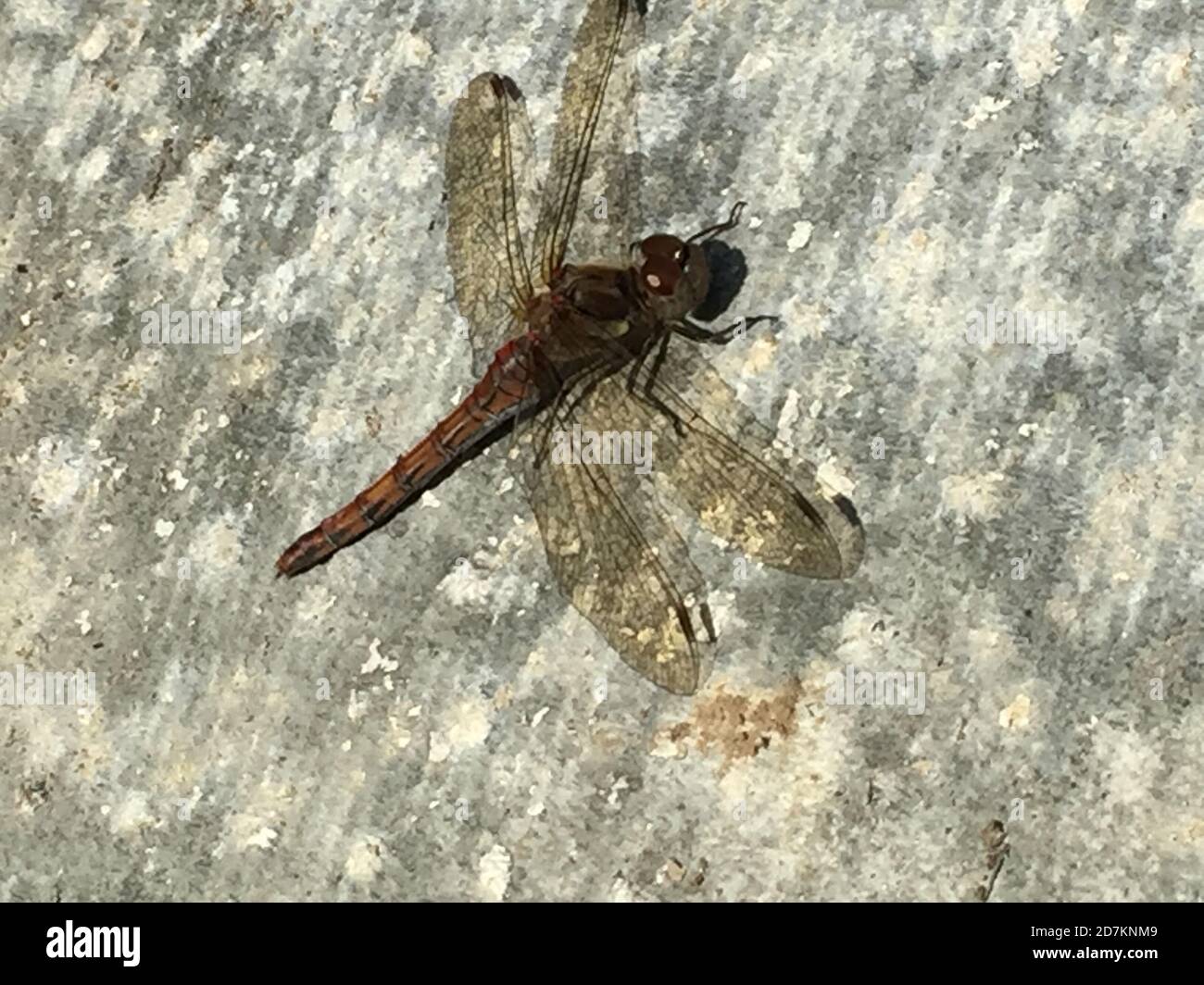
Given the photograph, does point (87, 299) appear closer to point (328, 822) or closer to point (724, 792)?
point (328, 822)

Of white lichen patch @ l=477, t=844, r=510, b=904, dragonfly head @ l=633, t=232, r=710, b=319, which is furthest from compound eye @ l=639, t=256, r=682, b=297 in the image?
white lichen patch @ l=477, t=844, r=510, b=904

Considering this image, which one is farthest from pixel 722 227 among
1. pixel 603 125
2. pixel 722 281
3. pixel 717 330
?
pixel 603 125

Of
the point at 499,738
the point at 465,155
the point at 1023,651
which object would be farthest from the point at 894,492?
the point at 465,155

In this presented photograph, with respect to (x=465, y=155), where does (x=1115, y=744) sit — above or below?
below

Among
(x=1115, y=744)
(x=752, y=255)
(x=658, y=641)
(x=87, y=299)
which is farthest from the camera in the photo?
(x=87, y=299)

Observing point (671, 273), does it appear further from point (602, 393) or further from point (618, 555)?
point (618, 555)

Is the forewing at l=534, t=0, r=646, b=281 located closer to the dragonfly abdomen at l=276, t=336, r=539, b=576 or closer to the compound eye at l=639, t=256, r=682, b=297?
the compound eye at l=639, t=256, r=682, b=297
